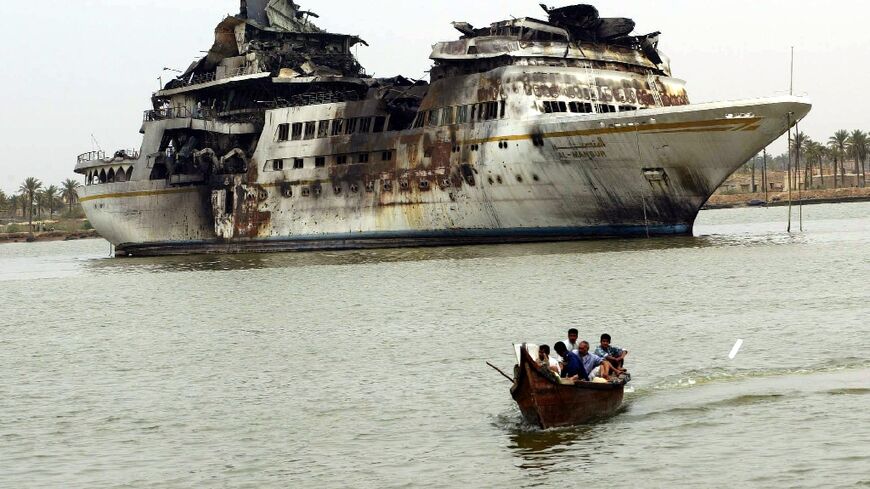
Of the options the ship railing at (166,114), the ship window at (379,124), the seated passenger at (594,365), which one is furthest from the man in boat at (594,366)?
the ship railing at (166,114)

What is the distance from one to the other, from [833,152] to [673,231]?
410 feet

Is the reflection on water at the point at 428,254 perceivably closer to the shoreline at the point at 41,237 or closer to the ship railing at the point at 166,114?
the ship railing at the point at 166,114

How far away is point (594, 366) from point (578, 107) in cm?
4048

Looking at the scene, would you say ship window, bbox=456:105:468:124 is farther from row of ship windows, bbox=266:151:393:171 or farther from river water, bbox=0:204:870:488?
river water, bbox=0:204:870:488

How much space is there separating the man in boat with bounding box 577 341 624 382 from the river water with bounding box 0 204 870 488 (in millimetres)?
943

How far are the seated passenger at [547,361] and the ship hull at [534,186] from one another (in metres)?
34.9

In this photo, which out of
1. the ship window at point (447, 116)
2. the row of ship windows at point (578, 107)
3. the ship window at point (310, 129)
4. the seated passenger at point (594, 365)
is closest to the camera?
the seated passenger at point (594, 365)

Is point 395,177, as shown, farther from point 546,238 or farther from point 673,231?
point 673,231

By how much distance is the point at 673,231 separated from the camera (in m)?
60.6

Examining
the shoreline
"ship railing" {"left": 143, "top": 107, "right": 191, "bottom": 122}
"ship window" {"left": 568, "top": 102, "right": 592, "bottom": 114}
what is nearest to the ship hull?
"ship window" {"left": 568, "top": 102, "right": 592, "bottom": 114}

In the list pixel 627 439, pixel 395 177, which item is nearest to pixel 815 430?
pixel 627 439

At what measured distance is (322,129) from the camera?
236 feet

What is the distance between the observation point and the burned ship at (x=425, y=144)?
Answer: 57.7 m

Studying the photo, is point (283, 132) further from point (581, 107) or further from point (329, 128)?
point (581, 107)
